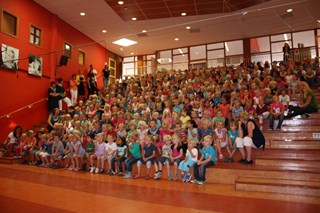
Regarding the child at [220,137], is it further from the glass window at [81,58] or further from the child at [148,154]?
the glass window at [81,58]

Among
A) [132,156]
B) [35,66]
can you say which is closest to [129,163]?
[132,156]

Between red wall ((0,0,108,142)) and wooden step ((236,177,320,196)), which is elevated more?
red wall ((0,0,108,142))

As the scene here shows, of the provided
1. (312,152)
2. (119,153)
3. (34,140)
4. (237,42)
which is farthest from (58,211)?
(237,42)

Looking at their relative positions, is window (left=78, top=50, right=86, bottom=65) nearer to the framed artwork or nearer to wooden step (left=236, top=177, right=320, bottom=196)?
the framed artwork

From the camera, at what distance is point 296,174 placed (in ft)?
15.2

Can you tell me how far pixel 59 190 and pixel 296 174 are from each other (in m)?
4.29

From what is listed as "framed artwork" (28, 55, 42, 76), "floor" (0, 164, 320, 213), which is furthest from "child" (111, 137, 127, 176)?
"framed artwork" (28, 55, 42, 76)

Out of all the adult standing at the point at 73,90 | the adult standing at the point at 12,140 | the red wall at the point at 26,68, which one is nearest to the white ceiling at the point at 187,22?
the red wall at the point at 26,68

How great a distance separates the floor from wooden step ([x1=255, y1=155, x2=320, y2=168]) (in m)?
0.96

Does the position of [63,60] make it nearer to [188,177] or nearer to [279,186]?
[188,177]

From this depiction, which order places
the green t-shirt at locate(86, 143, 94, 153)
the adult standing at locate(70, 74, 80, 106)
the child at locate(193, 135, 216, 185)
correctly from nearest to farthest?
the child at locate(193, 135, 216, 185), the green t-shirt at locate(86, 143, 94, 153), the adult standing at locate(70, 74, 80, 106)

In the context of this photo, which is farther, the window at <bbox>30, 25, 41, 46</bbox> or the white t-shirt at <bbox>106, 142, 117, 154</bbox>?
the window at <bbox>30, 25, 41, 46</bbox>

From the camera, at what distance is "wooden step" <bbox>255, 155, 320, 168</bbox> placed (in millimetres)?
4939

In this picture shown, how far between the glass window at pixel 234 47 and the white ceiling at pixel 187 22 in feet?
1.65
